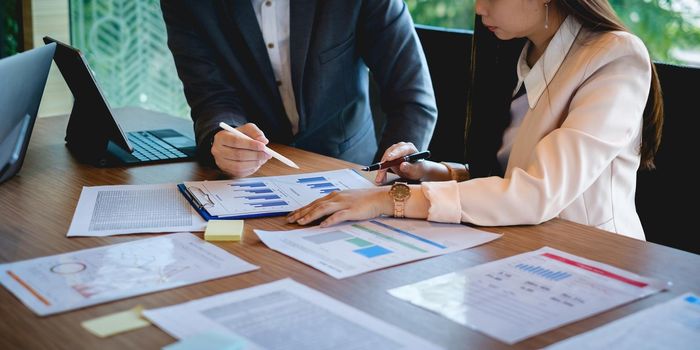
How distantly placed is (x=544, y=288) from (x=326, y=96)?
110cm

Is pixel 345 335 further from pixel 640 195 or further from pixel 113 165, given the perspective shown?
pixel 640 195

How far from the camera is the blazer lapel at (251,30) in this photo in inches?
80.0

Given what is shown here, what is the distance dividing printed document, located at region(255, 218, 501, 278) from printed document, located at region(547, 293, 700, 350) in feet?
1.03

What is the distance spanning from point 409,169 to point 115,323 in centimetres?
86

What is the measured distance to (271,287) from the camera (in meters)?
1.12

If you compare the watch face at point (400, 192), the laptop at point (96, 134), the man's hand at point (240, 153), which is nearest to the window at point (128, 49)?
the laptop at point (96, 134)

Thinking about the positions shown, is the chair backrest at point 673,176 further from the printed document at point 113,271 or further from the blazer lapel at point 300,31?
the printed document at point 113,271

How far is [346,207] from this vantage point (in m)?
1.42

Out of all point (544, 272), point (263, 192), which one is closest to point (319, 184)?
point (263, 192)

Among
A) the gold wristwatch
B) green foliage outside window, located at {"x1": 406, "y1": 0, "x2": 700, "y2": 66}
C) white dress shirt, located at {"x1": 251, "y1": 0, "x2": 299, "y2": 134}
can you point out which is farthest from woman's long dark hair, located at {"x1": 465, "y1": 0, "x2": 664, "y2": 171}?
green foliage outside window, located at {"x1": 406, "y1": 0, "x2": 700, "y2": 66}

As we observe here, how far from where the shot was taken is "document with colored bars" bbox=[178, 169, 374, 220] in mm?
1465

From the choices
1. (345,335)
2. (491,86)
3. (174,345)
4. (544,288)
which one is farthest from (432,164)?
(174,345)

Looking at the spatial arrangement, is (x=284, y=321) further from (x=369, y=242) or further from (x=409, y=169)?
(x=409, y=169)

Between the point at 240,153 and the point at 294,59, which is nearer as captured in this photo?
the point at 240,153
